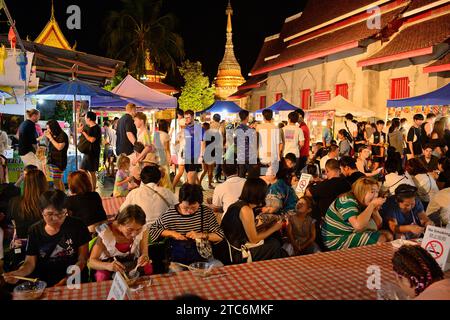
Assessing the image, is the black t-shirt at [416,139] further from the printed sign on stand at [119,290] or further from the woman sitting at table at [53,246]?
the printed sign on stand at [119,290]

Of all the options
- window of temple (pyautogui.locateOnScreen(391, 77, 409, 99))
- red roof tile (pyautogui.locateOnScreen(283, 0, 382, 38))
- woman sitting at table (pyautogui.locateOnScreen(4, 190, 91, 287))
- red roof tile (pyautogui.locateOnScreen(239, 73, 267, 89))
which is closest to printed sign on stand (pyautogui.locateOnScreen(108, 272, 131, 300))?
woman sitting at table (pyautogui.locateOnScreen(4, 190, 91, 287))

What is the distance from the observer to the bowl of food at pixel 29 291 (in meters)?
2.42

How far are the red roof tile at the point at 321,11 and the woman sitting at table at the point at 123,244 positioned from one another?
59.6ft

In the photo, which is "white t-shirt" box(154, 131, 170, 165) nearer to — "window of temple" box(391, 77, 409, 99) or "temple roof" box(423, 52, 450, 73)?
"temple roof" box(423, 52, 450, 73)

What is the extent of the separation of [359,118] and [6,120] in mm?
13586

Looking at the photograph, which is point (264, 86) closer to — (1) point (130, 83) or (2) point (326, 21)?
(2) point (326, 21)

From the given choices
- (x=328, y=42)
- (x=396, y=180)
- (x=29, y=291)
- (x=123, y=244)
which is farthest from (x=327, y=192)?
(x=328, y=42)

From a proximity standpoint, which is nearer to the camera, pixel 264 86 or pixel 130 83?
pixel 130 83

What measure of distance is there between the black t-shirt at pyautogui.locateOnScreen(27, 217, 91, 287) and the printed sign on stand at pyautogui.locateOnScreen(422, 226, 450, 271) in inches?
115

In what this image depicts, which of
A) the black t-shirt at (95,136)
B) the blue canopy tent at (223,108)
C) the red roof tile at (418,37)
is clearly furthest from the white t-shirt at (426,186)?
Answer: the blue canopy tent at (223,108)

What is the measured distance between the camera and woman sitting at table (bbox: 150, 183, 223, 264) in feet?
11.9

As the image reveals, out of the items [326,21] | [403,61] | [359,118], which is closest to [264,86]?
[326,21]

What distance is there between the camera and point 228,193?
17.5ft
